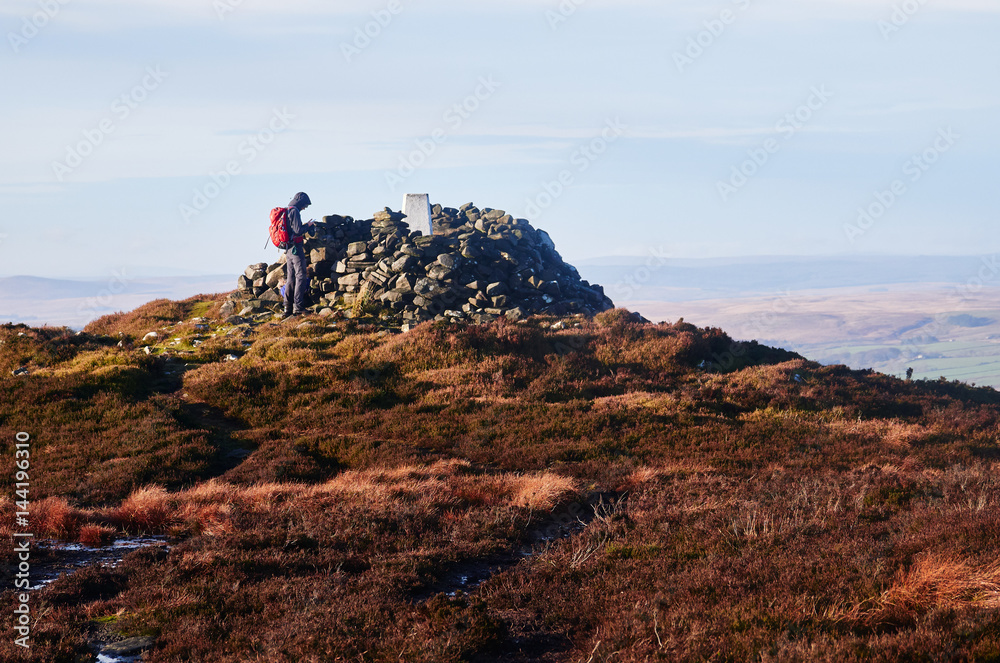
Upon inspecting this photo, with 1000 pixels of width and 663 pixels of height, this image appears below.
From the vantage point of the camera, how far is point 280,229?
29.2 metres

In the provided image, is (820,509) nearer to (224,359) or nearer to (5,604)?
(5,604)

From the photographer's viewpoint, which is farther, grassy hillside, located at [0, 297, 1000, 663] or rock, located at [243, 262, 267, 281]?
rock, located at [243, 262, 267, 281]

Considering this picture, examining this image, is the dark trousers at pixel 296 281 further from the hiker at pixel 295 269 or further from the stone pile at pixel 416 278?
the stone pile at pixel 416 278

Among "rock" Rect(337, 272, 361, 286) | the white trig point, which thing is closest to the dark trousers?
"rock" Rect(337, 272, 361, 286)

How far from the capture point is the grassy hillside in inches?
246

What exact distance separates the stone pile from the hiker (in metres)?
0.97

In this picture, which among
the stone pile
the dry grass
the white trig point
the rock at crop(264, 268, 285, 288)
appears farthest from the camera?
the white trig point

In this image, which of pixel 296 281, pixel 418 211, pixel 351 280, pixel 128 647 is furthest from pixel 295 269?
pixel 128 647

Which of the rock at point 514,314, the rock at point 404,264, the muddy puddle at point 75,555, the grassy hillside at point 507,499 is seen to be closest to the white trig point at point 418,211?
the rock at point 404,264

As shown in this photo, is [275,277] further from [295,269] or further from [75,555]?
[75,555]

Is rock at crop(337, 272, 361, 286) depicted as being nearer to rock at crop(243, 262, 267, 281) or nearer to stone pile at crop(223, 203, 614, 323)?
stone pile at crop(223, 203, 614, 323)

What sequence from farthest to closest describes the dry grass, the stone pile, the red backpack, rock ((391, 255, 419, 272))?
rock ((391, 255, 419, 272)), the red backpack, the stone pile, the dry grass

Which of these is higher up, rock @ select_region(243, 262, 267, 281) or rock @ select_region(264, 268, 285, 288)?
rock @ select_region(243, 262, 267, 281)

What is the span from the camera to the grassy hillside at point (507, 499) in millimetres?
6242
